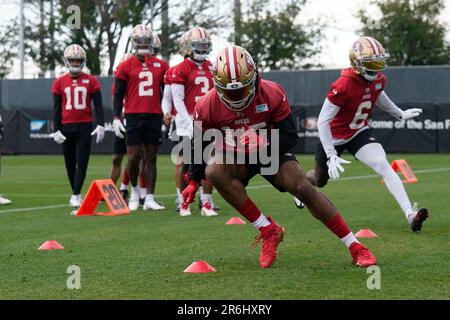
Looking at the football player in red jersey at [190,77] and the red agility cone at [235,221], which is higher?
the football player in red jersey at [190,77]

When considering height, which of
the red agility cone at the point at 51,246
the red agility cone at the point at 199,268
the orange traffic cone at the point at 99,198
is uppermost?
the red agility cone at the point at 199,268

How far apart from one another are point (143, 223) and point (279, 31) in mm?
36323

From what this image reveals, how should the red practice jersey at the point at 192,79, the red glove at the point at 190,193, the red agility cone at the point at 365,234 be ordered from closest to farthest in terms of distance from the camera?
the red glove at the point at 190,193
the red agility cone at the point at 365,234
the red practice jersey at the point at 192,79

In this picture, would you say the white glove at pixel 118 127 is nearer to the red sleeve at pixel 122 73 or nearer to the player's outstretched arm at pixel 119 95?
the player's outstretched arm at pixel 119 95

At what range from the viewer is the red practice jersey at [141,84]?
1222 cm

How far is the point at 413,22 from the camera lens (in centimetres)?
4775

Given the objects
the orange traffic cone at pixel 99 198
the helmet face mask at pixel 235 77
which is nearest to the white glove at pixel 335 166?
the helmet face mask at pixel 235 77

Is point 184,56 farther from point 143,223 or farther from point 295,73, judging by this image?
point 295,73

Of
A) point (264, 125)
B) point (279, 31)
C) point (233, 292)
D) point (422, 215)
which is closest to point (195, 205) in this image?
point (422, 215)

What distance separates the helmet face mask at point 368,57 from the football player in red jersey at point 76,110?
14.2 feet

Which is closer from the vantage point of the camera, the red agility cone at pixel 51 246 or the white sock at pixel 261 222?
the white sock at pixel 261 222

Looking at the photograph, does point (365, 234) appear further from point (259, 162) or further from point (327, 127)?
point (259, 162)

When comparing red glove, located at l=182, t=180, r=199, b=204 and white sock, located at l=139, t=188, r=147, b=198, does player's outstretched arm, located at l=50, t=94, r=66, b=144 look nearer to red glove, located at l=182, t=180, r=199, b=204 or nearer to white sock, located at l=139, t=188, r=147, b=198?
white sock, located at l=139, t=188, r=147, b=198

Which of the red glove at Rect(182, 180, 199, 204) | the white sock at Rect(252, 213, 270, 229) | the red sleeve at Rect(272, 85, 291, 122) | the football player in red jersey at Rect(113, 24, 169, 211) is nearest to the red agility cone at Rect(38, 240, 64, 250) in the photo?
the red glove at Rect(182, 180, 199, 204)
